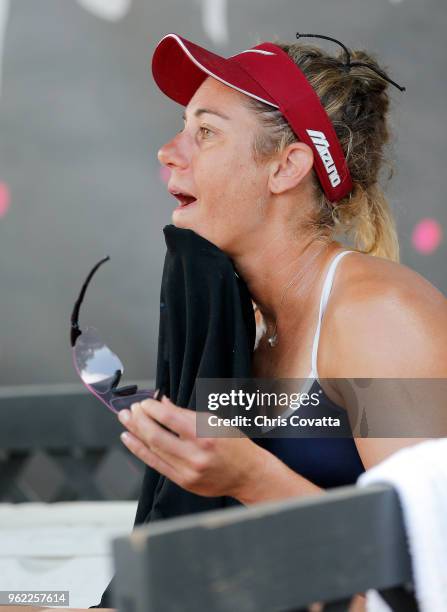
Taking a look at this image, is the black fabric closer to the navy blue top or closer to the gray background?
the navy blue top

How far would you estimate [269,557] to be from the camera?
0.67 m

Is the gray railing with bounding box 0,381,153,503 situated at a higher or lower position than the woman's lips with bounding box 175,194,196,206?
lower

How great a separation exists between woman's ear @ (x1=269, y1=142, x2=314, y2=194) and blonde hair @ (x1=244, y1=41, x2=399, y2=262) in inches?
0.7

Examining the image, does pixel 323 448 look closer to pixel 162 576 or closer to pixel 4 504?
pixel 162 576

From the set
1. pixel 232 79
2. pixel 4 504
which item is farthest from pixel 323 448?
pixel 4 504

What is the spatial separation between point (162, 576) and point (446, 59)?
2429 millimetres

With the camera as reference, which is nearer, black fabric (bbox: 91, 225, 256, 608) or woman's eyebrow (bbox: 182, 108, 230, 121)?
black fabric (bbox: 91, 225, 256, 608)

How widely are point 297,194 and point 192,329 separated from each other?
313 mm

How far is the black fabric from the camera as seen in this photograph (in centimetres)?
133

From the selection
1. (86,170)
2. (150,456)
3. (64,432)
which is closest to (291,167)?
(150,456)

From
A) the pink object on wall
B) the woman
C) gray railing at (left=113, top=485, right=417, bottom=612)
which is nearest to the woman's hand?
gray railing at (left=113, top=485, right=417, bottom=612)

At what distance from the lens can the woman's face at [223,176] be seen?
4.89 feet

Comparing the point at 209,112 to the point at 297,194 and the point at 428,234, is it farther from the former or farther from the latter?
the point at 428,234

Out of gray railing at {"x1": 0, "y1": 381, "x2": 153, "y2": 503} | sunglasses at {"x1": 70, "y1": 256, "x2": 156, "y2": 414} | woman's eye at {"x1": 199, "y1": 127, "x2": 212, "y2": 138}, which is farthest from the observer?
gray railing at {"x1": 0, "y1": 381, "x2": 153, "y2": 503}
